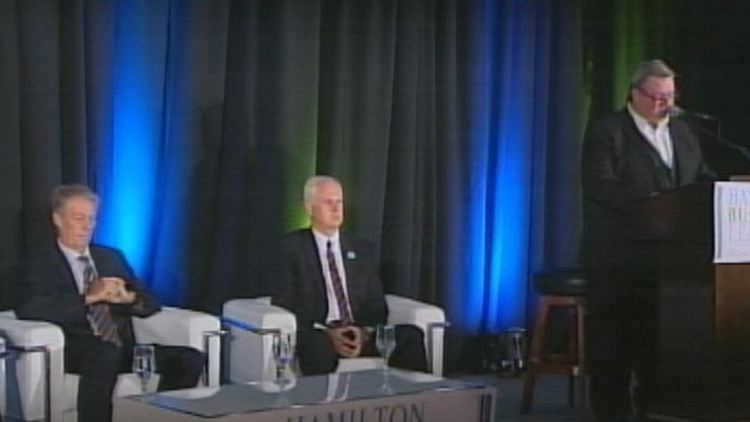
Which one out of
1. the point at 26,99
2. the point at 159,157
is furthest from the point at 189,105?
the point at 26,99

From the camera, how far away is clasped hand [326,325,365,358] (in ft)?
19.3

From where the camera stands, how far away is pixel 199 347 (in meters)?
5.69

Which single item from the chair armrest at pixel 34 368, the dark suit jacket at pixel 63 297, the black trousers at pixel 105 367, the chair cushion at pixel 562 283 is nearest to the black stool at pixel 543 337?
the chair cushion at pixel 562 283

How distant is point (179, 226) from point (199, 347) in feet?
3.35

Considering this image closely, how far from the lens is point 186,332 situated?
567cm

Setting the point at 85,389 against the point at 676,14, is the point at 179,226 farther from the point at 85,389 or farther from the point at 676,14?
the point at 676,14

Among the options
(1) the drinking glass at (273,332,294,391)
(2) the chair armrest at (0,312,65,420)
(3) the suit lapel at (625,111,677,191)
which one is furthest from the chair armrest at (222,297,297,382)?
(3) the suit lapel at (625,111,677,191)

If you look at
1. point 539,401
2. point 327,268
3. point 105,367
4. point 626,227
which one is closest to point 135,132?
point 327,268

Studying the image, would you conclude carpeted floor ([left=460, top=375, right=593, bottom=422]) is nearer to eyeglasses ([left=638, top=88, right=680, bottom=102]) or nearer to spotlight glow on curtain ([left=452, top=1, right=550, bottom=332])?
spotlight glow on curtain ([left=452, top=1, right=550, bottom=332])

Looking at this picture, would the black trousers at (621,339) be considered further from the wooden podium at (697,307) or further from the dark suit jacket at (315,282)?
the dark suit jacket at (315,282)

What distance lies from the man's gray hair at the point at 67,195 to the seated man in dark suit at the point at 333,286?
0.83 m

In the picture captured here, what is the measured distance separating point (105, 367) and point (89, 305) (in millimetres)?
312

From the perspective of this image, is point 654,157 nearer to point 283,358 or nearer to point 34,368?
point 283,358

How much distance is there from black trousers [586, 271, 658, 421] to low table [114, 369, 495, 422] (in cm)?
136
